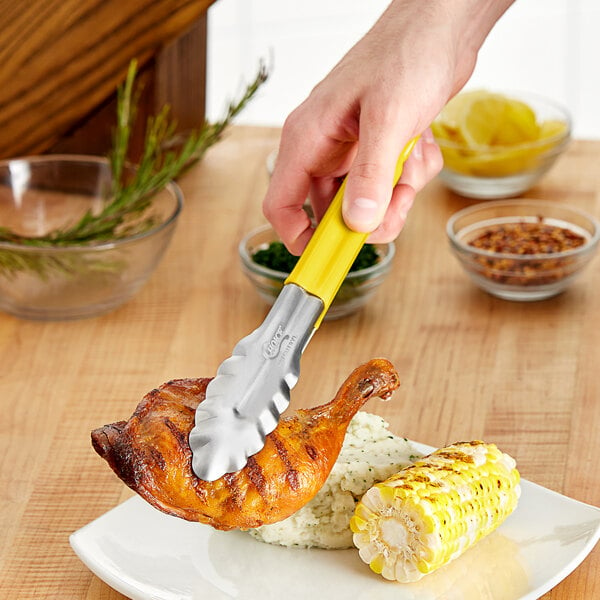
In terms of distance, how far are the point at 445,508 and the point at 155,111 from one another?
134 cm

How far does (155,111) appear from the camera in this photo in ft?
7.20

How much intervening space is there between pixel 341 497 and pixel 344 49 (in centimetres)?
386

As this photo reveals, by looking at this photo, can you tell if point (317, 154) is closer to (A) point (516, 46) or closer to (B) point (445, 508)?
(B) point (445, 508)

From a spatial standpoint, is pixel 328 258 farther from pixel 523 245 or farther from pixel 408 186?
pixel 523 245

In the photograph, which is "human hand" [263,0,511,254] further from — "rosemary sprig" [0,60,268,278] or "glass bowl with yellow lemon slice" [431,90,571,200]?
"glass bowl with yellow lemon slice" [431,90,571,200]

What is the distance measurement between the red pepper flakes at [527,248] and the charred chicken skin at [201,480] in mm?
687

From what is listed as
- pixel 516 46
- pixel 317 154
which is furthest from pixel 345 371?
pixel 516 46

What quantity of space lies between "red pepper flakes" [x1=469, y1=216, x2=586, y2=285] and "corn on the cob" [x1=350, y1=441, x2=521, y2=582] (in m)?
0.63

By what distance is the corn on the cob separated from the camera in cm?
106

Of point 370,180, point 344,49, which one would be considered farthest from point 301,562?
point 344,49

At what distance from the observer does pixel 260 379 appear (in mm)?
1087

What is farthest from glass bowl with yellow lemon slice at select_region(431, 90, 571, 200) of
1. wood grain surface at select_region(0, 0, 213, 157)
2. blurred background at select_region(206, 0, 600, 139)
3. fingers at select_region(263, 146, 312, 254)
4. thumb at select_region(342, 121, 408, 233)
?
blurred background at select_region(206, 0, 600, 139)

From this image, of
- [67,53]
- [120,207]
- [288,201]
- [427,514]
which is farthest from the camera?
[67,53]

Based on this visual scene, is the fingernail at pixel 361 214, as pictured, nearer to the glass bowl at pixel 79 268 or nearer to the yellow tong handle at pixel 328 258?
the yellow tong handle at pixel 328 258
